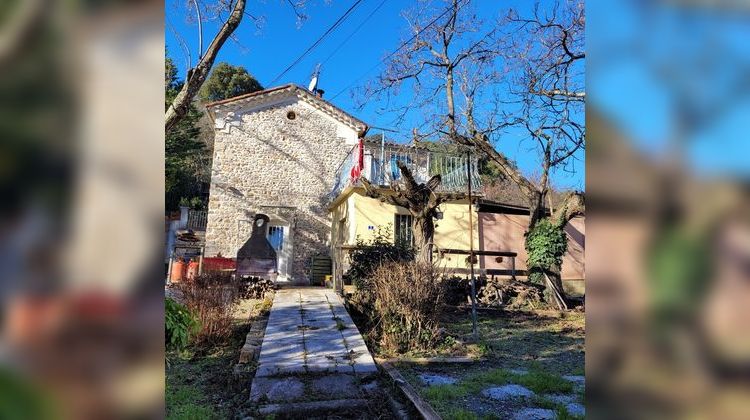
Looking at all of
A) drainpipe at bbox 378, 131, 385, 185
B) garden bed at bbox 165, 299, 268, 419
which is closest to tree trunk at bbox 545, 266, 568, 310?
drainpipe at bbox 378, 131, 385, 185

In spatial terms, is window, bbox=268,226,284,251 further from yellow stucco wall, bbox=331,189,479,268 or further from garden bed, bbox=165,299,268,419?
garden bed, bbox=165,299,268,419

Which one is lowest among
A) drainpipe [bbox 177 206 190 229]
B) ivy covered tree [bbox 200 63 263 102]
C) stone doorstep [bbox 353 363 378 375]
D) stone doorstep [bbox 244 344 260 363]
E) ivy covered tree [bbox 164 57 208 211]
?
stone doorstep [bbox 353 363 378 375]

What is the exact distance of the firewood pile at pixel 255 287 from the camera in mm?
10695

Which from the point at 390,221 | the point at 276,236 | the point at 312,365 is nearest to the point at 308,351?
the point at 312,365

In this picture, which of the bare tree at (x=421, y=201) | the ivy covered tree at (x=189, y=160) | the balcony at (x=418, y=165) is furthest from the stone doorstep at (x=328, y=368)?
the ivy covered tree at (x=189, y=160)

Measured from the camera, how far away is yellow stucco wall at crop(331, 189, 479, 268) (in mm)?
13523

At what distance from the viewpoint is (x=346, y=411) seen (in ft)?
12.8

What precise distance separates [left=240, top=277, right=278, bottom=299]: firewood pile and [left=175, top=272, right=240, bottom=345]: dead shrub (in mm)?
3751

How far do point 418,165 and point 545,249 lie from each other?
449 centimetres

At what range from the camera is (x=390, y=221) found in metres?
13.7
